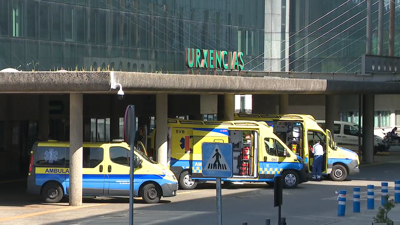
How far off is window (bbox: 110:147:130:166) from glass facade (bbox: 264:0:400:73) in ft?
111

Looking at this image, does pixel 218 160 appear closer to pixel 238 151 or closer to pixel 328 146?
pixel 238 151

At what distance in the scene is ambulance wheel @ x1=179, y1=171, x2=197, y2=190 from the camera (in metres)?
24.6

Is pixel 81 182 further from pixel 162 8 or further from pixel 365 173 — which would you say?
pixel 162 8

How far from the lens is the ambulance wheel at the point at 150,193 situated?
21.1 meters

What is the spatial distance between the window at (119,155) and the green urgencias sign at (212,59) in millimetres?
9359

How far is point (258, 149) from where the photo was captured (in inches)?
962

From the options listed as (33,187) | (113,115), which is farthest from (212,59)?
(33,187)

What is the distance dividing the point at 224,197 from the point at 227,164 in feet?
36.9

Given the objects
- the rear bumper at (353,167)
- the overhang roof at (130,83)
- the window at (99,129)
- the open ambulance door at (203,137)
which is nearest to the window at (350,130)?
the rear bumper at (353,167)

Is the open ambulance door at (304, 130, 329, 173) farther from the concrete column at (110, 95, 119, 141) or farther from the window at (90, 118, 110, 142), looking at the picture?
the window at (90, 118, 110, 142)

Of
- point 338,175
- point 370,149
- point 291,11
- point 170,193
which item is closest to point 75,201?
point 170,193

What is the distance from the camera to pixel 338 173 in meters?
28.2

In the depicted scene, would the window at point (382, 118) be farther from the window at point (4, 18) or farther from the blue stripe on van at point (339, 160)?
the window at point (4, 18)

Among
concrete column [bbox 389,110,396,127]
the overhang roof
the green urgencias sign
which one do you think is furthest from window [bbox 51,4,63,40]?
concrete column [bbox 389,110,396,127]
